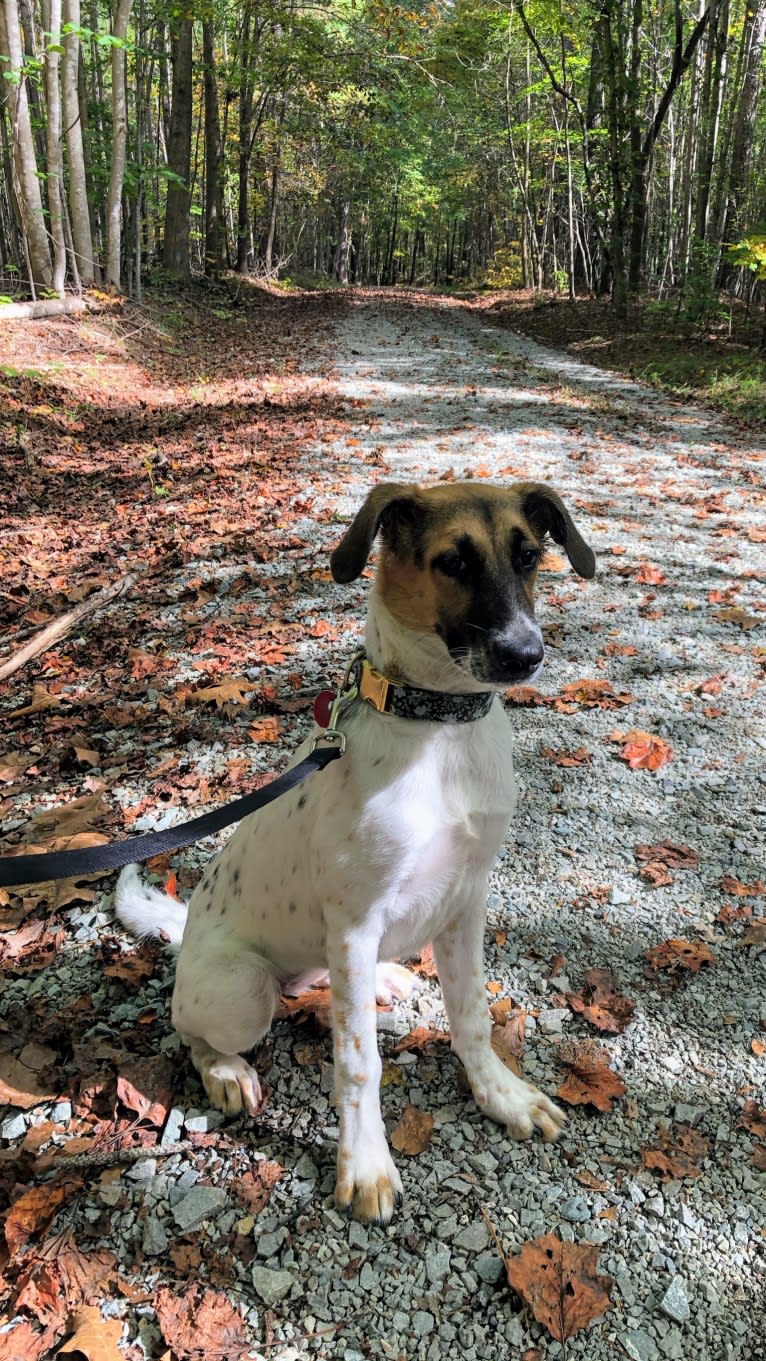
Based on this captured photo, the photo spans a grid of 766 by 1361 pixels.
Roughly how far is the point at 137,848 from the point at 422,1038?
1.38 meters

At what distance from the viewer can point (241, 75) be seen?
23.9 metres

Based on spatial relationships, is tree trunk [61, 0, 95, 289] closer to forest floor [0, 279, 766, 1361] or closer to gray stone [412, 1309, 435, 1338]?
forest floor [0, 279, 766, 1361]

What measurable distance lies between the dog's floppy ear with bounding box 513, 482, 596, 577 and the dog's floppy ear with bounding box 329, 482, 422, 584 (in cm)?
37

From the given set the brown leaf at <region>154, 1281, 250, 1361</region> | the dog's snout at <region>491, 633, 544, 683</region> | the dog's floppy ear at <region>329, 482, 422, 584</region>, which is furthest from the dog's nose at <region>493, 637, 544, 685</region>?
the brown leaf at <region>154, 1281, 250, 1361</region>

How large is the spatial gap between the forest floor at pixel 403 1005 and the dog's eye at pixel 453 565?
5.38ft

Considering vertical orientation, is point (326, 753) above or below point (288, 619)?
above

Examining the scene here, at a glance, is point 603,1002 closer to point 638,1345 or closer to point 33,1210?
point 638,1345

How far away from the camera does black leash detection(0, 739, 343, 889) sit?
1838 millimetres

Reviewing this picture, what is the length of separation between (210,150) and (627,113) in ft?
43.1

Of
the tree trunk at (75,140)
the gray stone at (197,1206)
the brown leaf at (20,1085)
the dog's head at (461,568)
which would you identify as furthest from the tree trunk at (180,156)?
the gray stone at (197,1206)

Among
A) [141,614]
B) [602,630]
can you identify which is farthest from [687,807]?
[141,614]

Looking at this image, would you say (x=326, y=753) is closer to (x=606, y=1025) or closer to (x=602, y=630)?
(x=606, y=1025)

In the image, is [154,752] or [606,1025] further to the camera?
[154,752]

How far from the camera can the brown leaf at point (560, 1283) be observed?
197 cm
